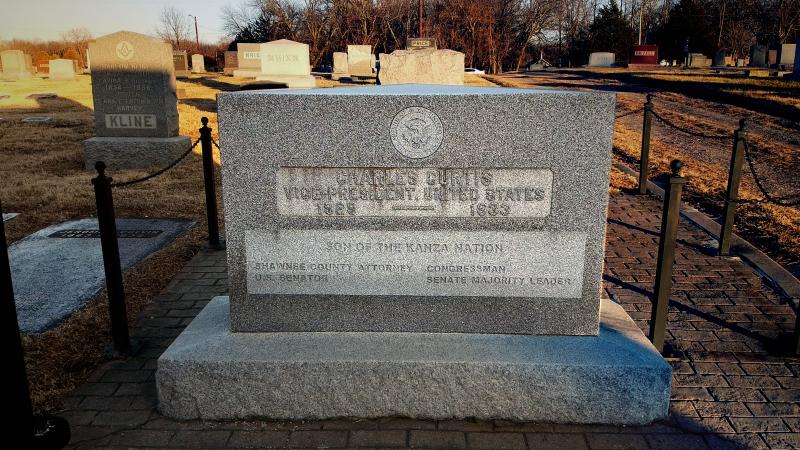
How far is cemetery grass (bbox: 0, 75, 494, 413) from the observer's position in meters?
3.86

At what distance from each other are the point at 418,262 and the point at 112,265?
2.06m

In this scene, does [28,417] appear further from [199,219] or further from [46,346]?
[199,219]

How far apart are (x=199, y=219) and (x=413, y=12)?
49.5 meters

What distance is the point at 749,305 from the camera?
15.4ft

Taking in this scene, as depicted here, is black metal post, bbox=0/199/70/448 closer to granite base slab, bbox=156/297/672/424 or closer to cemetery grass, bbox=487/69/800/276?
granite base slab, bbox=156/297/672/424

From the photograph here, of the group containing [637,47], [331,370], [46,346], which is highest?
[637,47]

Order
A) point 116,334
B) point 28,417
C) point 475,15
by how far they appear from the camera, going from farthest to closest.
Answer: point 475,15
point 116,334
point 28,417

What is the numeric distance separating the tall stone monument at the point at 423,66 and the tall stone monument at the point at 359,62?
1895 cm

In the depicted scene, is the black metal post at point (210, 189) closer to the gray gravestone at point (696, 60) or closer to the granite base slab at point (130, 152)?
the granite base slab at point (130, 152)

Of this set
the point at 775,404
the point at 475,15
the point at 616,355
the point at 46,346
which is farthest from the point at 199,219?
the point at 475,15

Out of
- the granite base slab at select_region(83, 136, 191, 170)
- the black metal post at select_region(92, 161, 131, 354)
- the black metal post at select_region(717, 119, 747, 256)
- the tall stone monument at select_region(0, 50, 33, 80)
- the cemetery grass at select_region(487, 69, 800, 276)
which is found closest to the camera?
the black metal post at select_region(92, 161, 131, 354)

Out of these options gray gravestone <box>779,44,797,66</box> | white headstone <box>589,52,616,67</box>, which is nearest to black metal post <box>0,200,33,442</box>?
gray gravestone <box>779,44,797,66</box>

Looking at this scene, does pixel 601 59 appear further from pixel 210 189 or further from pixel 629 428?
pixel 629 428

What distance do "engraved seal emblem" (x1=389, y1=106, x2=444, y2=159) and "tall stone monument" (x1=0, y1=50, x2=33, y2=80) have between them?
1511 inches
